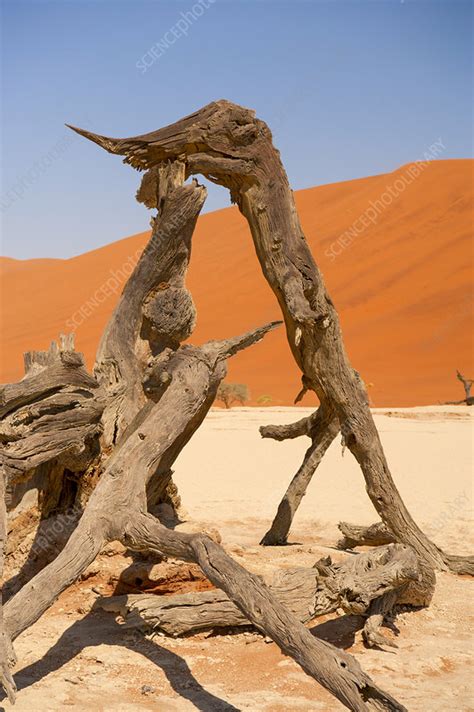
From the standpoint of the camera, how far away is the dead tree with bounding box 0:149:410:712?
3.52 metres

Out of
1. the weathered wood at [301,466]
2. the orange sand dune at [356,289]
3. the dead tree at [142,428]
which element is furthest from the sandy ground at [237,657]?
the orange sand dune at [356,289]

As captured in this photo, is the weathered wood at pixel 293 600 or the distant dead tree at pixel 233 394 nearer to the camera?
the weathered wood at pixel 293 600

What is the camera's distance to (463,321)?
3606 centimetres

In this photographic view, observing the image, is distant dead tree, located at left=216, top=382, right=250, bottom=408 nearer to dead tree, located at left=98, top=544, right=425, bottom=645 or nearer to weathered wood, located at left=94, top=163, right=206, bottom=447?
weathered wood, located at left=94, top=163, right=206, bottom=447

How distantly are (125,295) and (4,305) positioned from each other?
59.3 meters

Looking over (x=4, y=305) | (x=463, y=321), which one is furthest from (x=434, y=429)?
(x=4, y=305)

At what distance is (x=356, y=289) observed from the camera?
4425cm

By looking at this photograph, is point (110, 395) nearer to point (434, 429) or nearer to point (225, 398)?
point (434, 429)

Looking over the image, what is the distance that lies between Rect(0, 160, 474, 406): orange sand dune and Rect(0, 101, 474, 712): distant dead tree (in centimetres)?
2089

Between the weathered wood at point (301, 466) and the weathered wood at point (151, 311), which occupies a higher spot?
the weathered wood at point (151, 311)

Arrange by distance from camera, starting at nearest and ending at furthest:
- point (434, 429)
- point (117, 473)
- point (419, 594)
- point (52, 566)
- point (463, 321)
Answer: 1. point (52, 566)
2. point (117, 473)
3. point (419, 594)
4. point (434, 429)
5. point (463, 321)

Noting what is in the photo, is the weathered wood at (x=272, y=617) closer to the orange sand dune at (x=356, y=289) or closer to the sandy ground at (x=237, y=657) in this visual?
the sandy ground at (x=237, y=657)

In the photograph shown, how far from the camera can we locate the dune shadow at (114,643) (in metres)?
3.95

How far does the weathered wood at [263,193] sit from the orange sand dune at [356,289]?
2098 centimetres
